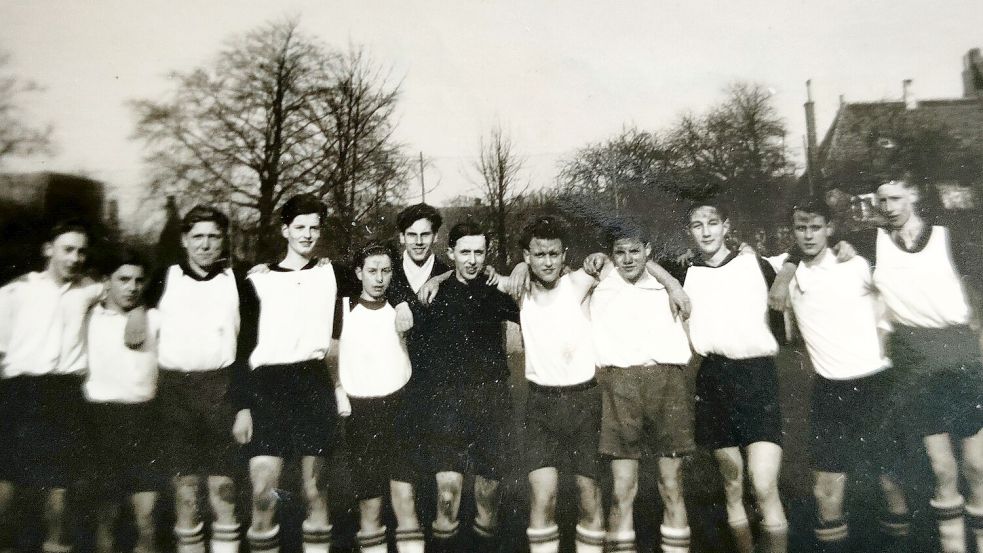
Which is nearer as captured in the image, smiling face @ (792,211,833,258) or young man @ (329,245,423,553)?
young man @ (329,245,423,553)

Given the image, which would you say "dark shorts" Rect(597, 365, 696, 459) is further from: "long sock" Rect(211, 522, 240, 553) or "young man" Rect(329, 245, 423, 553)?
"long sock" Rect(211, 522, 240, 553)

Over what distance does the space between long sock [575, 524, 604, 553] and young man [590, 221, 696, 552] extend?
5cm

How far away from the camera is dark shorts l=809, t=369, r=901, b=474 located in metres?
3.05

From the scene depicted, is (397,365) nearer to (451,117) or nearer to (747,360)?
(451,117)

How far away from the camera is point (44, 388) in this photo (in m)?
3.09

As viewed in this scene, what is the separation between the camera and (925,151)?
3.20 meters

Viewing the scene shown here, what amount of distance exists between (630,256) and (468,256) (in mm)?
834

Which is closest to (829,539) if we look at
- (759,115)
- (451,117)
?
(759,115)

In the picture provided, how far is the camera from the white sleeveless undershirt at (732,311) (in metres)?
3.04

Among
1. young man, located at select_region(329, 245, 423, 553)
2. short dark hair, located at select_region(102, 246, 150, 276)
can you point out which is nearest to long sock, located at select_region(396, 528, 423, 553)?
young man, located at select_region(329, 245, 423, 553)

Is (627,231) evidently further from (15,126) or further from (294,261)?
(15,126)

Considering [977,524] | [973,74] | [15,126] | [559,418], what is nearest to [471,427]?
[559,418]

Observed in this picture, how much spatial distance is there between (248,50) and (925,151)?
363 cm

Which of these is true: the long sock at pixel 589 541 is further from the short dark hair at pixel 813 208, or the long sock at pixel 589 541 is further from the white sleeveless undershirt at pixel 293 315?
the short dark hair at pixel 813 208
